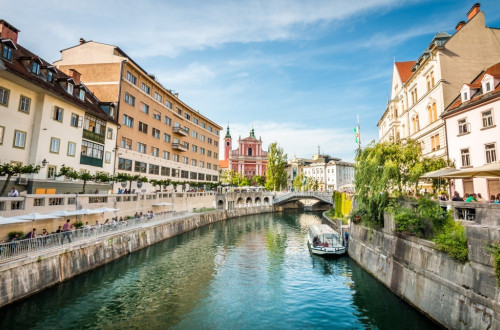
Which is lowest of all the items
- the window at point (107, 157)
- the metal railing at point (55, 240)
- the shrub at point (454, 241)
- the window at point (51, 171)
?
the metal railing at point (55, 240)

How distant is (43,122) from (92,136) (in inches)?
304

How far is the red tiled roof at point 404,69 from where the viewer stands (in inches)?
1565

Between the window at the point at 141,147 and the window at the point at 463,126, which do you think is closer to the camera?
the window at the point at 463,126

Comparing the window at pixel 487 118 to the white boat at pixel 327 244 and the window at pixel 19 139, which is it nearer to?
the white boat at pixel 327 244

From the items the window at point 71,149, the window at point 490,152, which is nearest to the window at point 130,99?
the window at point 71,149

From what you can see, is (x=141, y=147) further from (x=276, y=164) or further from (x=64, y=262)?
(x=276, y=164)

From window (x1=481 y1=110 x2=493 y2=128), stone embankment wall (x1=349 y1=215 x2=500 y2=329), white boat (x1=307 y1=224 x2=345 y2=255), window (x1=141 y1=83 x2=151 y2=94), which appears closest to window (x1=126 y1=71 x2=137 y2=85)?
window (x1=141 y1=83 x2=151 y2=94)

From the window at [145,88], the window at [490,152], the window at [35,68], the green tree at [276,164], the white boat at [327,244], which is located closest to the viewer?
the window at [490,152]

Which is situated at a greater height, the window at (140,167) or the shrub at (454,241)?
the window at (140,167)

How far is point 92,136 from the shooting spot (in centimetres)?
3478

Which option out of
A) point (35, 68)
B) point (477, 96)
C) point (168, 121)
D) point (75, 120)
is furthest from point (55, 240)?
point (168, 121)

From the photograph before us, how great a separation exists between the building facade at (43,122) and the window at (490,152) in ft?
133

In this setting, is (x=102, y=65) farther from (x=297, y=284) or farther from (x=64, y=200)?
(x=297, y=284)

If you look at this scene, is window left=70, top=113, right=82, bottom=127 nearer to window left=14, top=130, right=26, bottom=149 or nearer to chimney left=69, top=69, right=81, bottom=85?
window left=14, top=130, right=26, bottom=149
